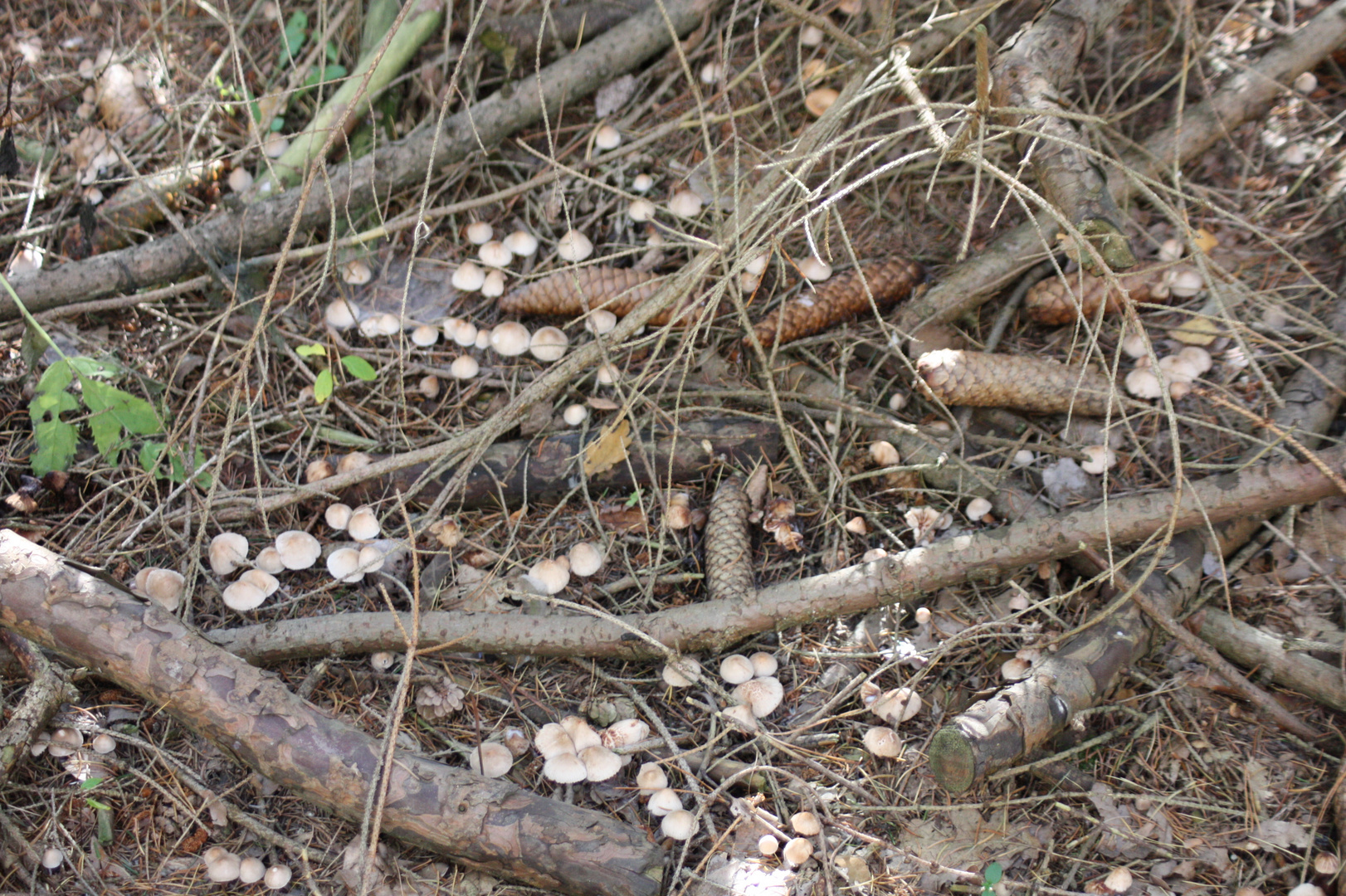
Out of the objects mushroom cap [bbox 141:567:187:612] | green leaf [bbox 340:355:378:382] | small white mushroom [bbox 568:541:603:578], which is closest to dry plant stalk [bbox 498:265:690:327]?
green leaf [bbox 340:355:378:382]

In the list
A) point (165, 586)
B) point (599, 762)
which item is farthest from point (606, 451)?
point (165, 586)

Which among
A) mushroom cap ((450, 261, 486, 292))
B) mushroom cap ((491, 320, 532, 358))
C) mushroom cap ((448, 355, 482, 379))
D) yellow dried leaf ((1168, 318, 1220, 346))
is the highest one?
mushroom cap ((450, 261, 486, 292))

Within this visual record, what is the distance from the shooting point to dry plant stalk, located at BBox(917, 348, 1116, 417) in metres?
3.11

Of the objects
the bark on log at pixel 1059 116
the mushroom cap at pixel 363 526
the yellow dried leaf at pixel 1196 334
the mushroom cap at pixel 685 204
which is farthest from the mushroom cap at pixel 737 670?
the yellow dried leaf at pixel 1196 334

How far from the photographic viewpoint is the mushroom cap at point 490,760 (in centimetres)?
269

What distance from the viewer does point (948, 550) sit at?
2.86 m

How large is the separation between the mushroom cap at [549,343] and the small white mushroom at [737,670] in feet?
4.88

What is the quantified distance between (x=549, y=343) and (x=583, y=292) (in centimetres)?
28

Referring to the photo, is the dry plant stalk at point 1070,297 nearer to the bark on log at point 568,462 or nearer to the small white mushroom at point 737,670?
the bark on log at point 568,462

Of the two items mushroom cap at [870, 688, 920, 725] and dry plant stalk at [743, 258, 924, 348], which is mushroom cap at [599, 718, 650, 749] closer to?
mushroom cap at [870, 688, 920, 725]

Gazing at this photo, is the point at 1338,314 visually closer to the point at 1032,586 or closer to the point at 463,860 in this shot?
the point at 1032,586

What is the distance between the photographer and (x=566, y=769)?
8.58ft

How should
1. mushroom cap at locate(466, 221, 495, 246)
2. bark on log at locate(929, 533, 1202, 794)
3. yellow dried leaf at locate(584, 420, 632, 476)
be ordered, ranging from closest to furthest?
bark on log at locate(929, 533, 1202, 794) → yellow dried leaf at locate(584, 420, 632, 476) → mushroom cap at locate(466, 221, 495, 246)

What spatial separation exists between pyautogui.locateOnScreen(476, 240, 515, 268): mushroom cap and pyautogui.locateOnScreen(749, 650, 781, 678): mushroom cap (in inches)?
81.8
